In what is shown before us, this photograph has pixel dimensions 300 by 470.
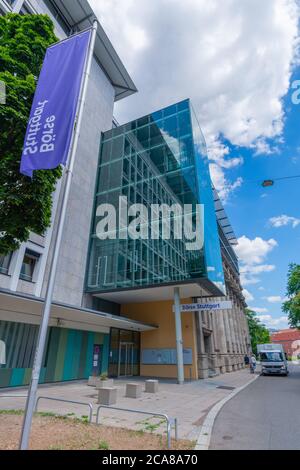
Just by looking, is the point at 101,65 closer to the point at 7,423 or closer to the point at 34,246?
the point at 34,246

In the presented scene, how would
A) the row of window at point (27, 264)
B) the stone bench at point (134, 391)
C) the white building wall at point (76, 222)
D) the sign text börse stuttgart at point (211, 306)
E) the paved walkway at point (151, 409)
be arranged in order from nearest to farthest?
1. the paved walkway at point (151, 409)
2. the stone bench at point (134, 391)
3. the row of window at point (27, 264)
4. the white building wall at point (76, 222)
5. the sign text börse stuttgart at point (211, 306)

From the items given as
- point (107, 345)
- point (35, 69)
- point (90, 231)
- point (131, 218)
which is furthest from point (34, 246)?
point (35, 69)

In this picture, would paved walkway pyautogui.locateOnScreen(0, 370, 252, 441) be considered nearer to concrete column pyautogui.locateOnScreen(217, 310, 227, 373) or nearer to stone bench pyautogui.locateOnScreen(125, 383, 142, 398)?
stone bench pyautogui.locateOnScreen(125, 383, 142, 398)

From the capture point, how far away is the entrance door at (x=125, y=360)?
74.9ft

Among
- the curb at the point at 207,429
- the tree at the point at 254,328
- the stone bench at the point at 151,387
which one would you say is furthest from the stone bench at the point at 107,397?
the tree at the point at 254,328

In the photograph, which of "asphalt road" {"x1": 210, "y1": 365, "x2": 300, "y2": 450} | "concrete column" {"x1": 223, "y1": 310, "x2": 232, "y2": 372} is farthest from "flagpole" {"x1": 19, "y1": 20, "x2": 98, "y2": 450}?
"concrete column" {"x1": 223, "y1": 310, "x2": 232, "y2": 372}

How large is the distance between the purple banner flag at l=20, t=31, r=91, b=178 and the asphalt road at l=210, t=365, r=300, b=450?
7438mm

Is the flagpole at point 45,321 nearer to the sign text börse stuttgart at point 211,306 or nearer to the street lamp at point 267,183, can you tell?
the street lamp at point 267,183

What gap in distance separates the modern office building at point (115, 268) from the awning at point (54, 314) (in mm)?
64

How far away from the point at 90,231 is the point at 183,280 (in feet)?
33.5

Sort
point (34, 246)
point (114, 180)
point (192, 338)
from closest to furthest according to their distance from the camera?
point (34, 246), point (192, 338), point (114, 180)

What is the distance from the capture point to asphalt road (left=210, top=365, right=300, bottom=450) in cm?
602

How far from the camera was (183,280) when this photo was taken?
19141 mm

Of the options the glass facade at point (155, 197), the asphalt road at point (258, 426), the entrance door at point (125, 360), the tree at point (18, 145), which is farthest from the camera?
the entrance door at point (125, 360)
